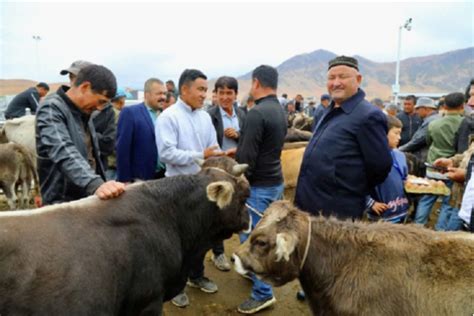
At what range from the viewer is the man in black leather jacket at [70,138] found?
8.98ft

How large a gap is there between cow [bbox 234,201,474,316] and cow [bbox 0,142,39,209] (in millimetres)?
6273

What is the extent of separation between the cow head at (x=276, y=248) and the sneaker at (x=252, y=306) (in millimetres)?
1889

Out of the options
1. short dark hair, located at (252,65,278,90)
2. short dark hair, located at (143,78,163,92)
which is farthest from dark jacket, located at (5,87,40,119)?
short dark hair, located at (252,65,278,90)

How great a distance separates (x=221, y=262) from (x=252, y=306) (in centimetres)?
126

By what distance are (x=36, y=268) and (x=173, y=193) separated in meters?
1.12

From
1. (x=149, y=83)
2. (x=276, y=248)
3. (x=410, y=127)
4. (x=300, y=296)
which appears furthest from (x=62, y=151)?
(x=410, y=127)

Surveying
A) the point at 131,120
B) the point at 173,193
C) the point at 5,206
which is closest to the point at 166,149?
the point at 131,120

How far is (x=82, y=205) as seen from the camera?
8.07 ft

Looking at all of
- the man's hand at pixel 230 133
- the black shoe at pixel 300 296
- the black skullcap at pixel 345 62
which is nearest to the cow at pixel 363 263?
the black skullcap at pixel 345 62

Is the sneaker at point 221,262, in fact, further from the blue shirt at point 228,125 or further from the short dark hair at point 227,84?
the short dark hair at point 227,84

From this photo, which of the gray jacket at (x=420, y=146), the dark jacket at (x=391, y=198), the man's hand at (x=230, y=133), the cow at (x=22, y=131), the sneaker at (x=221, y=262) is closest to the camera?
the dark jacket at (x=391, y=198)

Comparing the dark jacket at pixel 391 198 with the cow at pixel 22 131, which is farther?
the cow at pixel 22 131

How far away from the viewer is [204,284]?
471cm

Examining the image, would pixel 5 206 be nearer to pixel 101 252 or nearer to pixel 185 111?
pixel 185 111
